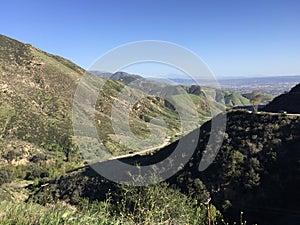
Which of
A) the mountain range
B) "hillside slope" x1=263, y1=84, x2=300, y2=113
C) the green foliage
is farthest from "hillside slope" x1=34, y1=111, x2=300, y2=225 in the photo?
the green foliage

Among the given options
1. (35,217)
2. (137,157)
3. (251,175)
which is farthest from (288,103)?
(35,217)

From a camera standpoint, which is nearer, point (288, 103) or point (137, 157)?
point (288, 103)

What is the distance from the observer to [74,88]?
343ft

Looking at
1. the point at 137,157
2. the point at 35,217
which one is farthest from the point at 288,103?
the point at 35,217

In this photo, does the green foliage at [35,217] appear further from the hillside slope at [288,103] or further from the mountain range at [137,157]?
the hillside slope at [288,103]

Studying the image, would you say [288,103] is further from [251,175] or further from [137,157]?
[137,157]

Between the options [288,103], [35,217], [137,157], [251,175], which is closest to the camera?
[35,217]

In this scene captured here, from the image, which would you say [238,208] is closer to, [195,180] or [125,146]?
[195,180]

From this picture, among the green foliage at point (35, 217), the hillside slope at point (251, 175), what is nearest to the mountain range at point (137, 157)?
the hillside slope at point (251, 175)

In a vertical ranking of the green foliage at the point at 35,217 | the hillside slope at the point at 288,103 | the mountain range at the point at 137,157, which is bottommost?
the mountain range at the point at 137,157

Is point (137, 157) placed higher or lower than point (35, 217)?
lower

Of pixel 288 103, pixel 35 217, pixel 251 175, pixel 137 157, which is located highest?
pixel 35 217

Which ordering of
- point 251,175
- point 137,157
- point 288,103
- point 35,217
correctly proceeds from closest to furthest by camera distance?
1. point 35,217
2. point 251,175
3. point 288,103
4. point 137,157

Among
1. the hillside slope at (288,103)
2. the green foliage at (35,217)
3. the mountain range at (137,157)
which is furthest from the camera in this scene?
the hillside slope at (288,103)
